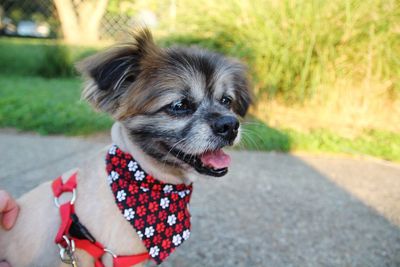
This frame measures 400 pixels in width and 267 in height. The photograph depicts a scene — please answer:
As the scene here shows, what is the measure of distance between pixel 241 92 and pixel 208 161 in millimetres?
782

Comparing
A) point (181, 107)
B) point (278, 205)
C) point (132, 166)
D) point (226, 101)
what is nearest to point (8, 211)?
point (132, 166)

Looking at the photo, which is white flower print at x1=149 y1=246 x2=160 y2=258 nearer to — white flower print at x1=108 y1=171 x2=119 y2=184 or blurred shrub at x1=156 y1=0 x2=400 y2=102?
white flower print at x1=108 y1=171 x2=119 y2=184

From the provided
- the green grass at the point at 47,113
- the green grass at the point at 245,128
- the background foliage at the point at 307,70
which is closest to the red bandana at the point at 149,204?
the green grass at the point at 245,128

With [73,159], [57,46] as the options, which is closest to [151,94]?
[73,159]

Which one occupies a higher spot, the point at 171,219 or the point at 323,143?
the point at 171,219

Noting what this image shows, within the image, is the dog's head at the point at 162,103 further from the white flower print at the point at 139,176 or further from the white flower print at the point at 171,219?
the white flower print at the point at 171,219

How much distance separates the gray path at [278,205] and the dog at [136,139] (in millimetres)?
799

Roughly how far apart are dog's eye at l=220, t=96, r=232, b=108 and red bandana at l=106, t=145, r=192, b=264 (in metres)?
0.62

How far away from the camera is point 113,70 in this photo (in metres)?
2.04

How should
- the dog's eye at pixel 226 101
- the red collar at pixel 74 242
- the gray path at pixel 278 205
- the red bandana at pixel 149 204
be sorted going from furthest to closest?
the gray path at pixel 278 205
the dog's eye at pixel 226 101
the red bandana at pixel 149 204
the red collar at pixel 74 242

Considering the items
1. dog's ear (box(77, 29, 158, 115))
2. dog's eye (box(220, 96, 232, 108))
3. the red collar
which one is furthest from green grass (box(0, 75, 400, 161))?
the red collar

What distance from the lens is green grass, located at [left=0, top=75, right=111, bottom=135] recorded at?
5059mm

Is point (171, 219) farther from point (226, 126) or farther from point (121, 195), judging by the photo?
point (226, 126)

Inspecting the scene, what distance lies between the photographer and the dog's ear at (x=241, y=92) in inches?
107
